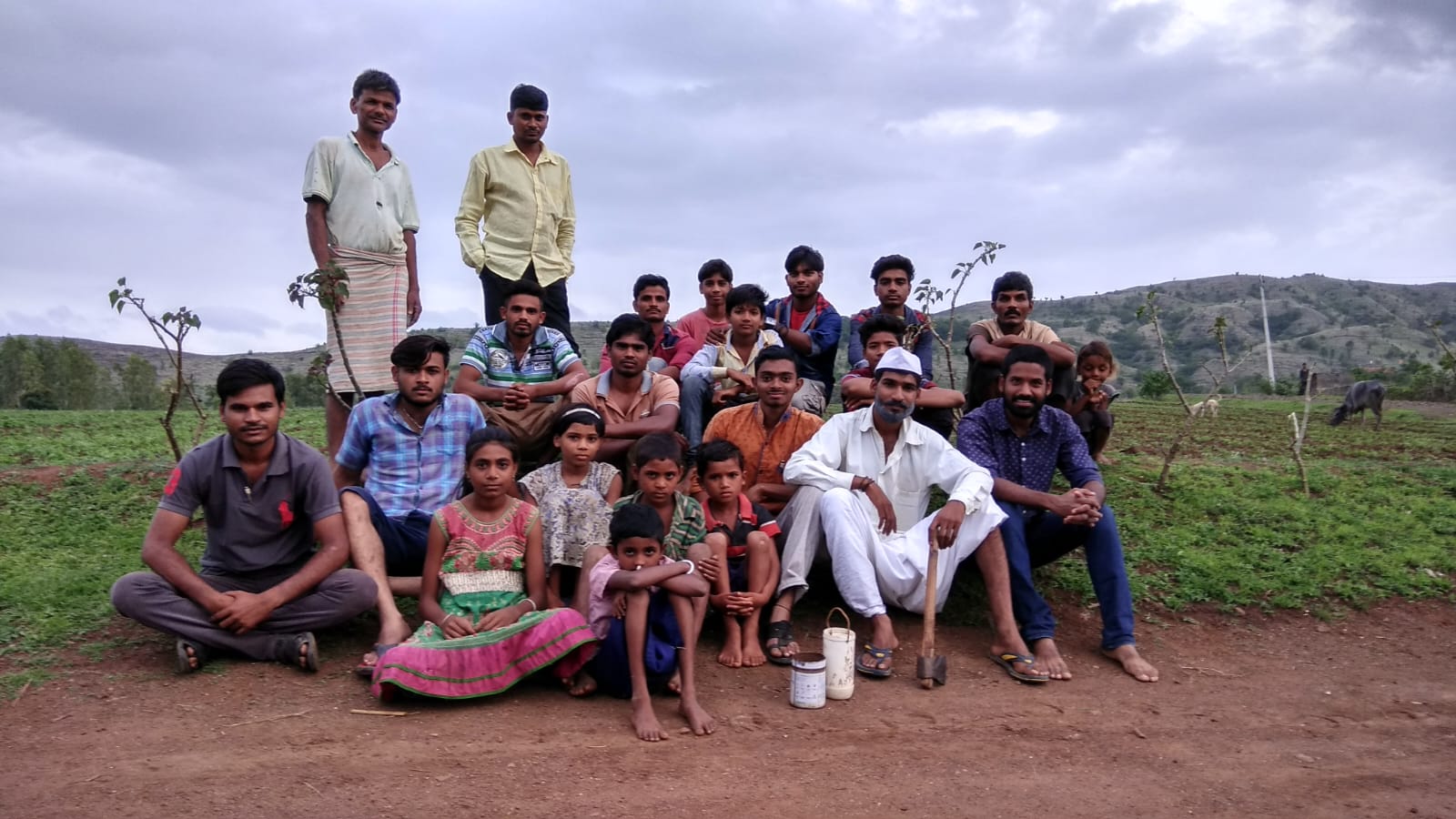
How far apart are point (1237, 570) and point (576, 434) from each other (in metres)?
4.60

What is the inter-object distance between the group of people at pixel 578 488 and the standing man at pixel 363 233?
2 cm

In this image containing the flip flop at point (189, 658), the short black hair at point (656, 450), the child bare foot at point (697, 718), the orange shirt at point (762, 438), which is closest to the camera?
the child bare foot at point (697, 718)

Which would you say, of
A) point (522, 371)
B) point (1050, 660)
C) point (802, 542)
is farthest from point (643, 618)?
point (522, 371)

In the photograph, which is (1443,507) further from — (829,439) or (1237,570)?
(829,439)

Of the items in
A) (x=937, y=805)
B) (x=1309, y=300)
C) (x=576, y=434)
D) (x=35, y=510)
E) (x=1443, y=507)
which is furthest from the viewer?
(x=1309, y=300)

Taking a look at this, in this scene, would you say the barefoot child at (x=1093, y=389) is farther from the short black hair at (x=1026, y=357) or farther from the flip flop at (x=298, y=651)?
the flip flop at (x=298, y=651)

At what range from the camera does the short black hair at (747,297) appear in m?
6.41

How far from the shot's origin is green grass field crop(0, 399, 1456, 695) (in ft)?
17.3

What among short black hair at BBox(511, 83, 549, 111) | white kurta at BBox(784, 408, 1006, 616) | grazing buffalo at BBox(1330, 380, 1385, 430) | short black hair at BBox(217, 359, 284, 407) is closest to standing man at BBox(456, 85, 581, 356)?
short black hair at BBox(511, 83, 549, 111)

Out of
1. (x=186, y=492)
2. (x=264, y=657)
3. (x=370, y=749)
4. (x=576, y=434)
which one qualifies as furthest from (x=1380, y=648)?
(x=186, y=492)

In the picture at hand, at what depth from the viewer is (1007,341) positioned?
22.2 ft

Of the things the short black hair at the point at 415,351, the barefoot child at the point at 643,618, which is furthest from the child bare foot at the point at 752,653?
the short black hair at the point at 415,351

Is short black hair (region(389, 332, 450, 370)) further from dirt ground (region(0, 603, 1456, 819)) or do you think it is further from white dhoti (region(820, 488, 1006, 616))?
white dhoti (region(820, 488, 1006, 616))

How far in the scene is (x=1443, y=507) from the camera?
26.7 feet
